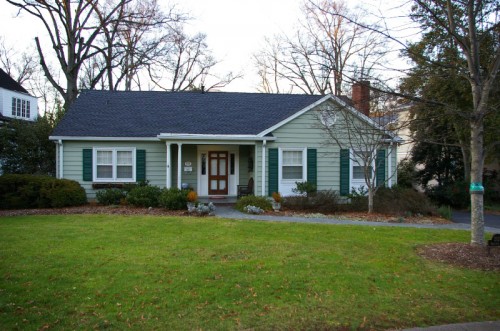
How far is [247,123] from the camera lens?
1711 centimetres

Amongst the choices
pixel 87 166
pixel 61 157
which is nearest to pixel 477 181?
pixel 87 166

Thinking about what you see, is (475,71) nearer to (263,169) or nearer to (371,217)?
(371,217)

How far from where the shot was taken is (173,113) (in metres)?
17.8

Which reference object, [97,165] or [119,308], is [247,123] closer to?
[97,165]

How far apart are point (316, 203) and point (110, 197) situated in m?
7.44

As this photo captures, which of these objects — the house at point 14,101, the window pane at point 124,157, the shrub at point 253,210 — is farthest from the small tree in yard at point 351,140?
the house at point 14,101

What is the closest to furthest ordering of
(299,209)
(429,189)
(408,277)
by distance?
1. (408,277)
2. (299,209)
3. (429,189)

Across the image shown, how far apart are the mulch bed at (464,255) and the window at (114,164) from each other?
11631mm

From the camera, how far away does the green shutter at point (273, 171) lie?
15.7 metres

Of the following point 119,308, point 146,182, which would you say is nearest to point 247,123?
point 146,182

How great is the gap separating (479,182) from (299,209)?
7224 mm

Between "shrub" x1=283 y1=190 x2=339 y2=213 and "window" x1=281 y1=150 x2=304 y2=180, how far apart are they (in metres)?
2.02

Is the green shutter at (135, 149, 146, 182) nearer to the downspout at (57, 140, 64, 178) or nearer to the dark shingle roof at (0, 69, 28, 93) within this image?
the downspout at (57, 140, 64, 178)

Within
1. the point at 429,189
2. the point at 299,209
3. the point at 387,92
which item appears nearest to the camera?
the point at 387,92
